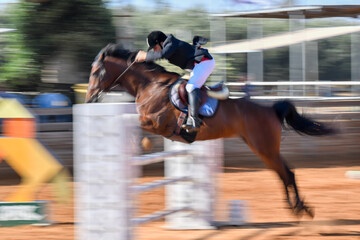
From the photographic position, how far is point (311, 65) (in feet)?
51.9

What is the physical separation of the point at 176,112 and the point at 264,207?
4.97ft

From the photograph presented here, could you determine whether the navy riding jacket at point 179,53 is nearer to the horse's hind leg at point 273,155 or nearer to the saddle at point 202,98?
the saddle at point 202,98

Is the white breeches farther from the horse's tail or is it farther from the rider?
the horse's tail

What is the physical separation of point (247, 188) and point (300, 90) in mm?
6946

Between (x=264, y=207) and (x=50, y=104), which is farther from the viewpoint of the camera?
(x=50, y=104)

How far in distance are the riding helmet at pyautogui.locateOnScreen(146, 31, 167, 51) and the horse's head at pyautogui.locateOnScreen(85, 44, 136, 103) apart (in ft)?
1.35

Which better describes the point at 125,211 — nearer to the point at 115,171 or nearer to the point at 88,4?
the point at 115,171

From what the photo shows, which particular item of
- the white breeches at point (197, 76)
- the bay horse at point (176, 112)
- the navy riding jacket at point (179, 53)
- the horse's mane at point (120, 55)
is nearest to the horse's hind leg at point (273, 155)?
the bay horse at point (176, 112)

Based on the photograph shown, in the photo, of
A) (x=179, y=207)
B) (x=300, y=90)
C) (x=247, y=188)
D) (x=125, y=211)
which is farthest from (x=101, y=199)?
(x=300, y=90)

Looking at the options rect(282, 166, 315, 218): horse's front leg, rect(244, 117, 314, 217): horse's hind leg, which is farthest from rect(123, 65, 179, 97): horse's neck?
rect(282, 166, 315, 218): horse's front leg

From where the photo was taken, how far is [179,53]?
5.04 m

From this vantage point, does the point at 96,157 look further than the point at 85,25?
No

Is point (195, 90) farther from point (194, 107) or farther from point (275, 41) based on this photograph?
point (275, 41)

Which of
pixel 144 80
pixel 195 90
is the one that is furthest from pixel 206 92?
pixel 144 80
